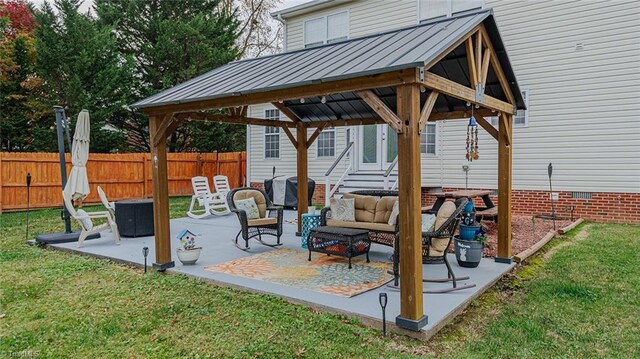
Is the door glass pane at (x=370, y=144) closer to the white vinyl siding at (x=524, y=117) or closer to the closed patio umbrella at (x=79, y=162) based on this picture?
the white vinyl siding at (x=524, y=117)

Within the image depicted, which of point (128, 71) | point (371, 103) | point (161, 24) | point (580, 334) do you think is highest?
point (161, 24)

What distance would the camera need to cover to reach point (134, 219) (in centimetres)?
802

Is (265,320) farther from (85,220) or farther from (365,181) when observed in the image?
(365,181)

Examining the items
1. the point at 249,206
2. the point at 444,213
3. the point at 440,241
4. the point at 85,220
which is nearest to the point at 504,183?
the point at 444,213

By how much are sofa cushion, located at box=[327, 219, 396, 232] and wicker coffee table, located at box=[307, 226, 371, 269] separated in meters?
0.30

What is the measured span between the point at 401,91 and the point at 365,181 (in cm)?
743

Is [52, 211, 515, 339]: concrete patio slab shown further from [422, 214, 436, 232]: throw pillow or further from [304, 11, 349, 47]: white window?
[304, 11, 349, 47]: white window

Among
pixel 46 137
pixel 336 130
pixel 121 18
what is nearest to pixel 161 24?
pixel 121 18

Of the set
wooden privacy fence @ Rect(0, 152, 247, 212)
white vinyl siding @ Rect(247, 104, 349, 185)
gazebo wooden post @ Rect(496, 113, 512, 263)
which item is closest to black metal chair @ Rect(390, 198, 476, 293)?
gazebo wooden post @ Rect(496, 113, 512, 263)

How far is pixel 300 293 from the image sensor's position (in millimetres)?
4578

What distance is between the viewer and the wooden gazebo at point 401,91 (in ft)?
12.1

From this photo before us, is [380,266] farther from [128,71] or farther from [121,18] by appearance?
[121,18]

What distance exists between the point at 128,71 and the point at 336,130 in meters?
9.51

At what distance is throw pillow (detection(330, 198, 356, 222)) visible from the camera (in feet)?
22.7
